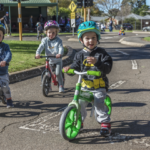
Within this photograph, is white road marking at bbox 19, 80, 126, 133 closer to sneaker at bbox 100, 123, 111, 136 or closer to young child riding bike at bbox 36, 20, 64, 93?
sneaker at bbox 100, 123, 111, 136

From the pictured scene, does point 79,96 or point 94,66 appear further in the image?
point 94,66

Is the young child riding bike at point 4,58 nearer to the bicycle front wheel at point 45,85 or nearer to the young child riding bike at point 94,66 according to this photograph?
the bicycle front wheel at point 45,85

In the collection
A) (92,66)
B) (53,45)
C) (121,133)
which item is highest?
(53,45)

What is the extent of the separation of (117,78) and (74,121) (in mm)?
4843

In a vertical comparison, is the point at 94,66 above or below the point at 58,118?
above

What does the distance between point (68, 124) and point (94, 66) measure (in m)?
0.89

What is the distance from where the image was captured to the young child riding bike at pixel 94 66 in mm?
3740

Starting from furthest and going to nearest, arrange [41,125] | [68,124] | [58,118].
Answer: [58,118], [41,125], [68,124]

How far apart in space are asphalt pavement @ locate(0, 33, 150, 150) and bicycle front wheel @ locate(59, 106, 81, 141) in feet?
0.38

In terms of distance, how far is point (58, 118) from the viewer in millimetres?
4789

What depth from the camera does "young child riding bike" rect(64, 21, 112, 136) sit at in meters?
3.74

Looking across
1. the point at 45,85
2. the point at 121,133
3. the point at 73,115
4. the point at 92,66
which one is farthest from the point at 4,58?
the point at 121,133

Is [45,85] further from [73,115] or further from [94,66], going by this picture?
[73,115]

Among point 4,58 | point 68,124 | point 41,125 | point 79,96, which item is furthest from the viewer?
point 4,58
